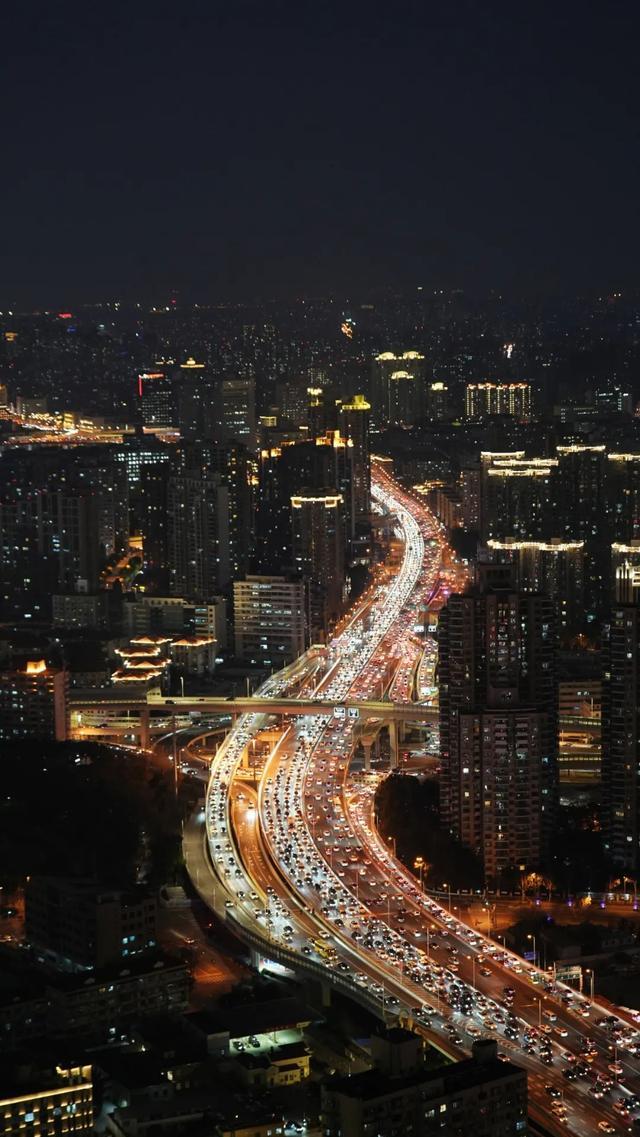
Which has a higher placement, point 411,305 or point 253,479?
point 411,305

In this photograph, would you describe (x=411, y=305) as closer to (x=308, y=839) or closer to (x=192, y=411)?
(x=192, y=411)

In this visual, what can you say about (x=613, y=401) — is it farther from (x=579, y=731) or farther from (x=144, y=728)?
(x=579, y=731)

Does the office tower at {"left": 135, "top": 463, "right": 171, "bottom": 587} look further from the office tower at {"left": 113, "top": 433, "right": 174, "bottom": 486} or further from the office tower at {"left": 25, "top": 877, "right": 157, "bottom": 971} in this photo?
the office tower at {"left": 25, "top": 877, "right": 157, "bottom": 971}

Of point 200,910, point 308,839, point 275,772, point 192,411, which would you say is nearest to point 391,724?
point 275,772

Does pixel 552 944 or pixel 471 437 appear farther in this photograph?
pixel 471 437

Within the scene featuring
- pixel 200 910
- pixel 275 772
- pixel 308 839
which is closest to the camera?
pixel 200 910

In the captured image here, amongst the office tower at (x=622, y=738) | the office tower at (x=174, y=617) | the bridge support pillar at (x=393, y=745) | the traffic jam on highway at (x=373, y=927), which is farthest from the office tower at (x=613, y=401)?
the office tower at (x=622, y=738)

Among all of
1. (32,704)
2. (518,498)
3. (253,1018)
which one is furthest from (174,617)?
(253,1018)

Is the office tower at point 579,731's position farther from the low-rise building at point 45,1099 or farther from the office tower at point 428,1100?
the low-rise building at point 45,1099
